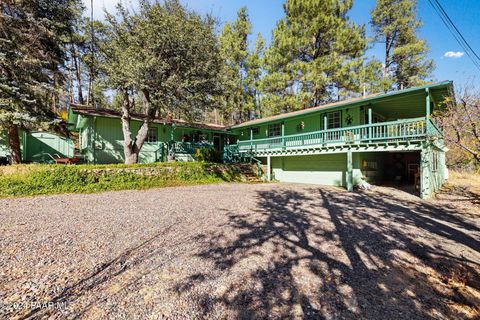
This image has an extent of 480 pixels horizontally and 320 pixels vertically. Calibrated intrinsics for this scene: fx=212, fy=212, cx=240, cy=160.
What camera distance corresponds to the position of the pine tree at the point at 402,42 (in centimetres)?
1988

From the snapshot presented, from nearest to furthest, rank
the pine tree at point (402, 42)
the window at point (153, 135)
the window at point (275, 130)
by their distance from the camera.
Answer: the window at point (153, 135), the window at point (275, 130), the pine tree at point (402, 42)

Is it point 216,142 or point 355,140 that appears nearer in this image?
point 355,140

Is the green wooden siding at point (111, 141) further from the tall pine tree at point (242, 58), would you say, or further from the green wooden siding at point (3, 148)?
the tall pine tree at point (242, 58)

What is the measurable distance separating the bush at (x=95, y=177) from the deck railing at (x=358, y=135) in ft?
15.5

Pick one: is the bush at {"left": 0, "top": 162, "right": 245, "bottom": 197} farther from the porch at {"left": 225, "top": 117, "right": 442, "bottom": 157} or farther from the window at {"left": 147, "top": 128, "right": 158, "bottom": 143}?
the window at {"left": 147, "top": 128, "right": 158, "bottom": 143}

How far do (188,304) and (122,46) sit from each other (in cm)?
1243

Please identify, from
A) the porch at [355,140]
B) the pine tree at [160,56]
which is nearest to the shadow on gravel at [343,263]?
the porch at [355,140]

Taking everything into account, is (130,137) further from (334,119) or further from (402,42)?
(402,42)

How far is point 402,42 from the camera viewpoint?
68.8 feet

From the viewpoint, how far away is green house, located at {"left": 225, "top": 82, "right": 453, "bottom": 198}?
28.7 feet

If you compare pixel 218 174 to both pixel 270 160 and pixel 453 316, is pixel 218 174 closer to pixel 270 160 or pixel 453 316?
pixel 270 160

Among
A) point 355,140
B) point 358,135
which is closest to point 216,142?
point 358,135

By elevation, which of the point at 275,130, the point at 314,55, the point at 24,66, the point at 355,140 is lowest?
the point at 355,140

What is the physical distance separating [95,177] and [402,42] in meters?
28.1
